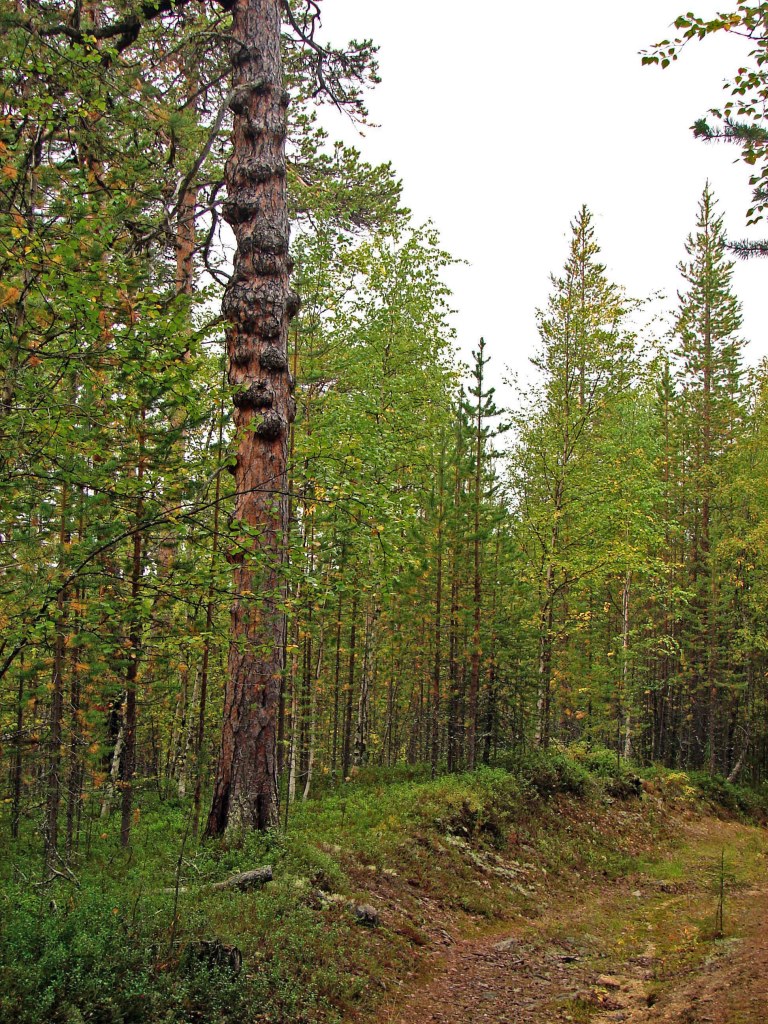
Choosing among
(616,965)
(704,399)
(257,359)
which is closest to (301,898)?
(616,965)

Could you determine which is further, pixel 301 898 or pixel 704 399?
pixel 704 399

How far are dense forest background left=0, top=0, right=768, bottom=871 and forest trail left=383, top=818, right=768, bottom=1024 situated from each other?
12.8ft

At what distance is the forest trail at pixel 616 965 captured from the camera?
6.05 metres

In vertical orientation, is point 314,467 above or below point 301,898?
above

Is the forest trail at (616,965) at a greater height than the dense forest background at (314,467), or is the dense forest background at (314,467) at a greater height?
the dense forest background at (314,467)

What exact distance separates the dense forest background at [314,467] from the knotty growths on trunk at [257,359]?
1.55 ft

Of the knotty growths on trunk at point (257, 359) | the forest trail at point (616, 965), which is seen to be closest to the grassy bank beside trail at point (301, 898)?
the forest trail at point (616, 965)

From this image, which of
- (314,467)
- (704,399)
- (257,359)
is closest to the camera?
(314,467)

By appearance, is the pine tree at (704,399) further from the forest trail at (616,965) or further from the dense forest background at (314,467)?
the forest trail at (616,965)

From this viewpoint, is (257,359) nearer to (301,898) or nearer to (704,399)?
(301,898)

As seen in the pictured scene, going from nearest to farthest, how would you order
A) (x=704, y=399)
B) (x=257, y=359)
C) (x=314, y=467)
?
1. (x=314, y=467)
2. (x=257, y=359)
3. (x=704, y=399)

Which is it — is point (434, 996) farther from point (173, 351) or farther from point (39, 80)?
point (39, 80)

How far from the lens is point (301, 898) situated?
674cm

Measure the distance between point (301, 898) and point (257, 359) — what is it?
5.91 metres
